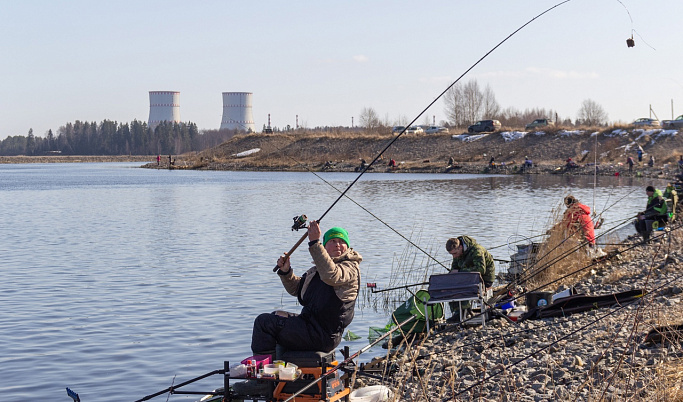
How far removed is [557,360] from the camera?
25.3 ft

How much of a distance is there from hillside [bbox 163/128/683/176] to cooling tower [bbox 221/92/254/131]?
2225 cm

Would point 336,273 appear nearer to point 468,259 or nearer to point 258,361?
point 258,361

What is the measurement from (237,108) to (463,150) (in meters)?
53.6

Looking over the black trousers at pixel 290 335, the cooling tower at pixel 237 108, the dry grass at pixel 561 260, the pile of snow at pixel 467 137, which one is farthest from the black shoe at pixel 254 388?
the cooling tower at pixel 237 108

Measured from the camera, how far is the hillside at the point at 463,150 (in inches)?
2282

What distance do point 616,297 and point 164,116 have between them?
127669 millimetres

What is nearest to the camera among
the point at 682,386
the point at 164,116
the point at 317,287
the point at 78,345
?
the point at 682,386

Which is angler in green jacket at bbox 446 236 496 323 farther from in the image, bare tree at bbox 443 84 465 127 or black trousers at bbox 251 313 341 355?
bare tree at bbox 443 84 465 127

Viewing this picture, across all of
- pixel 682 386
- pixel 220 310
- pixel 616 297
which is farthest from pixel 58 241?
pixel 682 386

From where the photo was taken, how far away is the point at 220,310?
44.3ft

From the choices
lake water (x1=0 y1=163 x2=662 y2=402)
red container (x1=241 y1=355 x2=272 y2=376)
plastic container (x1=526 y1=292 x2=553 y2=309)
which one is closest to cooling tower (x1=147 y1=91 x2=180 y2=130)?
lake water (x1=0 y1=163 x2=662 y2=402)

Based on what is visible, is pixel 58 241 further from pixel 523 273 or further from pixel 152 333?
pixel 523 273

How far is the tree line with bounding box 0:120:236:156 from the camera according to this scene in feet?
503

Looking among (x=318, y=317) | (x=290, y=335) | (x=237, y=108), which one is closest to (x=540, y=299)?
(x=318, y=317)
